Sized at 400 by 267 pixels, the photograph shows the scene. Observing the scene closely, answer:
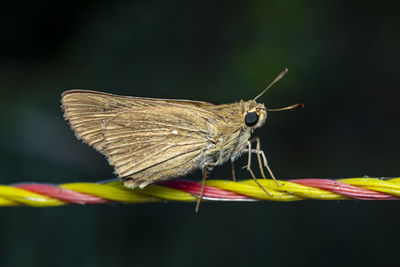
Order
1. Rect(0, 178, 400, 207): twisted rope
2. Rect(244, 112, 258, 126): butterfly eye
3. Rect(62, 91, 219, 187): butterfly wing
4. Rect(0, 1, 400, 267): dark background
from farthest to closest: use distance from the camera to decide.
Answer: Rect(0, 1, 400, 267): dark background, Rect(244, 112, 258, 126): butterfly eye, Rect(62, 91, 219, 187): butterfly wing, Rect(0, 178, 400, 207): twisted rope

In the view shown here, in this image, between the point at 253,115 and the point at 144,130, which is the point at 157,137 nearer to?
the point at 144,130

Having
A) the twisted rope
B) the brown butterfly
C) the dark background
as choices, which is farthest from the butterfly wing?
the dark background

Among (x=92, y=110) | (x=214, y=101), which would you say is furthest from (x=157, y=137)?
(x=214, y=101)

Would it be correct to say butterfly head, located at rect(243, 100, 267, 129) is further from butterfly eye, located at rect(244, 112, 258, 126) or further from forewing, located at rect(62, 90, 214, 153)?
forewing, located at rect(62, 90, 214, 153)

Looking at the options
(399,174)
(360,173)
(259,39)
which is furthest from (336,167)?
(259,39)

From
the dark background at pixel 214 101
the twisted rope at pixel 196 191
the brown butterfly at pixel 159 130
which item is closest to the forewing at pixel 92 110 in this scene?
the brown butterfly at pixel 159 130

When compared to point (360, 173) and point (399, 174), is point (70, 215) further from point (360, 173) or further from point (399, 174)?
point (399, 174)
